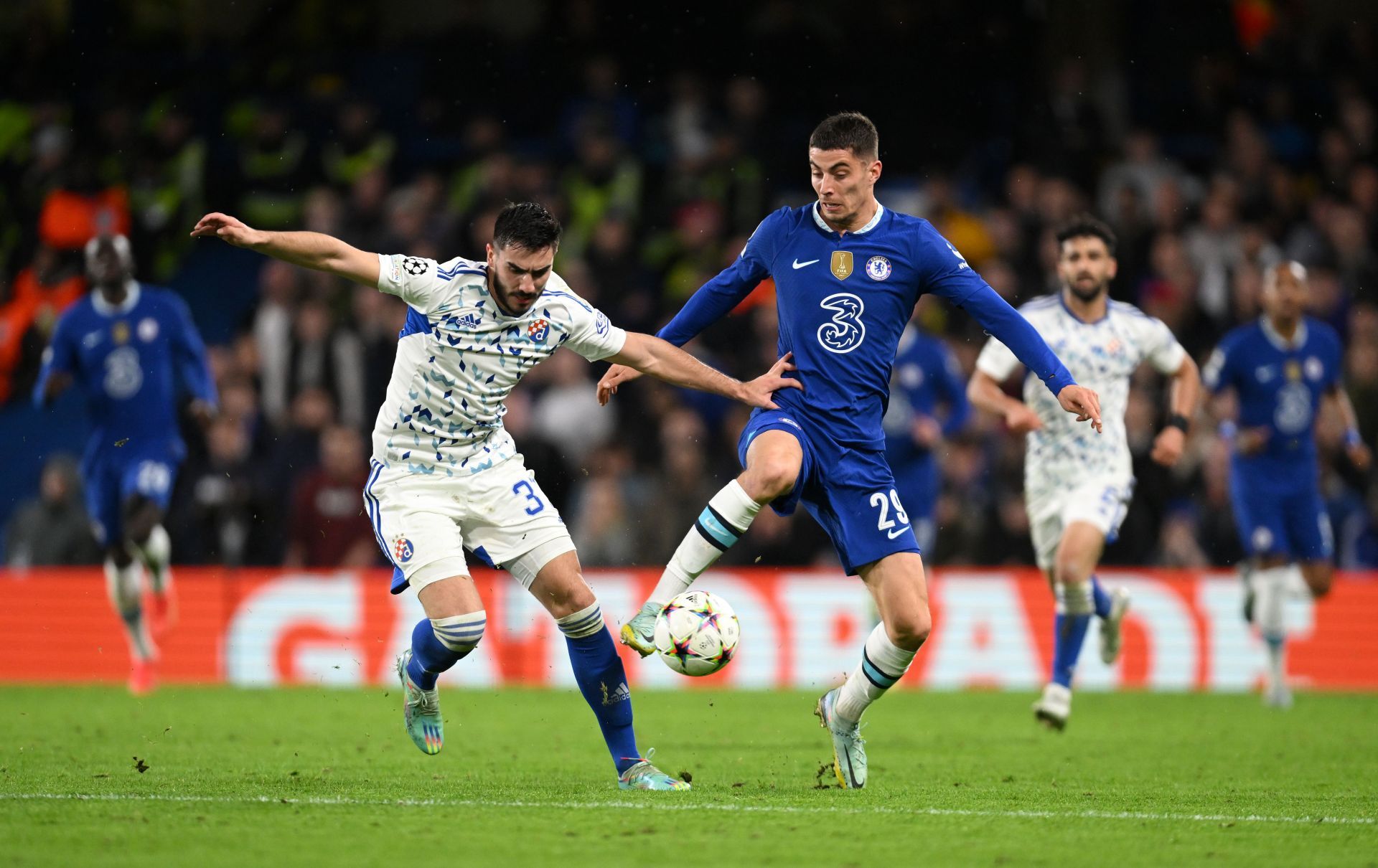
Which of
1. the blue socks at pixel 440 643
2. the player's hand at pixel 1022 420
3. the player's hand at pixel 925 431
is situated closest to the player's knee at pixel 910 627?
the blue socks at pixel 440 643

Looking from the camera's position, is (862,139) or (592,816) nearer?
(592,816)

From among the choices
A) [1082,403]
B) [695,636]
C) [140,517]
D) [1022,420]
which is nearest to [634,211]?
[140,517]

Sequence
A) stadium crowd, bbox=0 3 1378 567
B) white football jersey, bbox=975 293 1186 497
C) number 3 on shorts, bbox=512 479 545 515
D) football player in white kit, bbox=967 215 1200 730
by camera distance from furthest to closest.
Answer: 1. stadium crowd, bbox=0 3 1378 567
2. white football jersey, bbox=975 293 1186 497
3. football player in white kit, bbox=967 215 1200 730
4. number 3 on shorts, bbox=512 479 545 515

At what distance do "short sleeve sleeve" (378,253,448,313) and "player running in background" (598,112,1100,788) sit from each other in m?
0.86

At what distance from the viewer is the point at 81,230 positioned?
16.6m

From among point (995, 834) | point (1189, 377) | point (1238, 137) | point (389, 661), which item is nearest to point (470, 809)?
point (995, 834)

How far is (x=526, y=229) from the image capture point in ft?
21.4

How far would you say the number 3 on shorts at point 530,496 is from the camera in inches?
276

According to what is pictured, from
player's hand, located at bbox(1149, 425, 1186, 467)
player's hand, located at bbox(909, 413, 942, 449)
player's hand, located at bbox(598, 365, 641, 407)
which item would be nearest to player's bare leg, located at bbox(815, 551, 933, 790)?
player's hand, located at bbox(598, 365, 641, 407)

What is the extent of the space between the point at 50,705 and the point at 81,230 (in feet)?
21.9

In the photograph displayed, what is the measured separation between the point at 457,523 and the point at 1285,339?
297 inches

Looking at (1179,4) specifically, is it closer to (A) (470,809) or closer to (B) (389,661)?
(B) (389,661)

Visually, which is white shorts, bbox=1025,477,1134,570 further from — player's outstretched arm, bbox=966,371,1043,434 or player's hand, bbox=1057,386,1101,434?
player's hand, bbox=1057,386,1101,434

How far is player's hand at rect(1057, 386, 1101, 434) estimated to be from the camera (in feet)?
21.7
